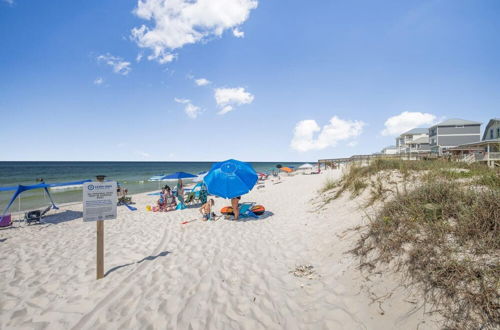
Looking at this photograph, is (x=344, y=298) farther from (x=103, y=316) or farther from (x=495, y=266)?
(x=103, y=316)

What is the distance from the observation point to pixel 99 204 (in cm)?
403

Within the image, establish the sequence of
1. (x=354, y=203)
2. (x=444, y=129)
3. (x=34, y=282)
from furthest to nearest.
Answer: (x=444, y=129) < (x=354, y=203) < (x=34, y=282)

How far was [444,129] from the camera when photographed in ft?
110

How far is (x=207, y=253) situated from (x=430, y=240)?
178 inches

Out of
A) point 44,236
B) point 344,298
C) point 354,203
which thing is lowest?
point 44,236

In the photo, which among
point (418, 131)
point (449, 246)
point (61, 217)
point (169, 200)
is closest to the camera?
point (449, 246)

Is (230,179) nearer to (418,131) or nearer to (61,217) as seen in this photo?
(61,217)

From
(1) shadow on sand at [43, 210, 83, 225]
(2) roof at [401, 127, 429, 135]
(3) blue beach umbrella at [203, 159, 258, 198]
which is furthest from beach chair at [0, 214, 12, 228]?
(2) roof at [401, 127, 429, 135]

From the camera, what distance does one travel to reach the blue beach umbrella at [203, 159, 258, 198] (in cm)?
766

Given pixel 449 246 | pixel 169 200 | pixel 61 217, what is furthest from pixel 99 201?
pixel 61 217

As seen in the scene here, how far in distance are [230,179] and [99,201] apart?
438cm

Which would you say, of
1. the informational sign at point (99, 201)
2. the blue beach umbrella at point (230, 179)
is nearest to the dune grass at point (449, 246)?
the blue beach umbrella at point (230, 179)

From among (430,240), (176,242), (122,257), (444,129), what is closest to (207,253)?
(176,242)

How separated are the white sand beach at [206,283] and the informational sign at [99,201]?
50.6 inches
